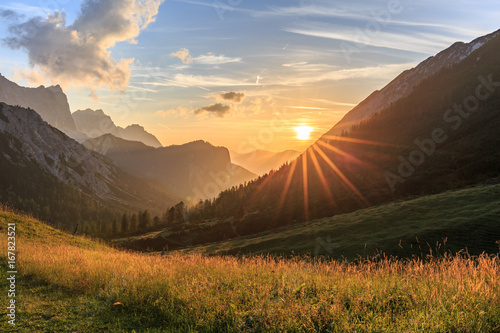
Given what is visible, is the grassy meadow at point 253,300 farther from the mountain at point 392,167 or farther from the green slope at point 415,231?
the mountain at point 392,167

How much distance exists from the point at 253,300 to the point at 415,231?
42.6 metres

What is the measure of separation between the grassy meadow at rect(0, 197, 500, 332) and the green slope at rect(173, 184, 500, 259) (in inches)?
890

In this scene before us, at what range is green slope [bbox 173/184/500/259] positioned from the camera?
36.8 m

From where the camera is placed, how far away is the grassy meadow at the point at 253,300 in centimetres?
633

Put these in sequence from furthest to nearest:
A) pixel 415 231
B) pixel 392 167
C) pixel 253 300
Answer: pixel 392 167
pixel 415 231
pixel 253 300

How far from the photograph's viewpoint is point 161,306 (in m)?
8.73

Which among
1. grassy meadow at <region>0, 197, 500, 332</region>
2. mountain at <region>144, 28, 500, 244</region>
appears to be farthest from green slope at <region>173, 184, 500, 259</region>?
mountain at <region>144, 28, 500, 244</region>

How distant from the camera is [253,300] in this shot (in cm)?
803

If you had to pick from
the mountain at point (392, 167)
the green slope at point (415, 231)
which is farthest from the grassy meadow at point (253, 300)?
the mountain at point (392, 167)

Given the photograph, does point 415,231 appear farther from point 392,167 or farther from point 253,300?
point 392,167

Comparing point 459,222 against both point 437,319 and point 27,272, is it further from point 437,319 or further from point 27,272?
point 27,272

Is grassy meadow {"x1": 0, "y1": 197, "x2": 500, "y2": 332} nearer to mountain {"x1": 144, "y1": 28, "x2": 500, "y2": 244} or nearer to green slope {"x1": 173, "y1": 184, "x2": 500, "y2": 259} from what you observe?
green slope {"x1": 173, "y1": 184, "x2": 500, "y2": 259}

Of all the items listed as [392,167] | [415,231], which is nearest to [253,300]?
[415,231]

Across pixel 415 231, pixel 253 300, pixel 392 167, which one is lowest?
pixel 415 231
